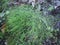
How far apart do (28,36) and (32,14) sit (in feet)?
1.02

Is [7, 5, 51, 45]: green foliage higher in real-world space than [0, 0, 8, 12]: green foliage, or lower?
lower

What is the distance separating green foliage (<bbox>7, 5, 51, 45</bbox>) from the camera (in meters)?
2.47

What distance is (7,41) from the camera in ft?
8.57

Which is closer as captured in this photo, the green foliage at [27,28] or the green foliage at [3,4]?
the green foliage at [27,28]

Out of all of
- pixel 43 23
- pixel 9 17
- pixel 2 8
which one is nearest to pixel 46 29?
pixel 43 23

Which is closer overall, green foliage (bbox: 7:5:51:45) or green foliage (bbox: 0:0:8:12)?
green foliage (bbox: 7:5:51:45)

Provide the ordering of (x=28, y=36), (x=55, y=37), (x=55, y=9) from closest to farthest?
(x=28, y=36) → (x=55, y=37) → (x=55, y=9)

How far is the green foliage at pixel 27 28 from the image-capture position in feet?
8.12

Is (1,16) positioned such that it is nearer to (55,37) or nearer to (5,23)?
(5,23)

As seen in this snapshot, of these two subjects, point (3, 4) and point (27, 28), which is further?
point (3, 4)

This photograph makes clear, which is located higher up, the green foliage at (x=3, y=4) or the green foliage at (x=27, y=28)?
the green foliage at (x=3, y=4)

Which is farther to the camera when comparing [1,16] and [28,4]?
[28,4]

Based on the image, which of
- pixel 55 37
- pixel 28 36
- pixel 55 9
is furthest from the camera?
pixel 55 9

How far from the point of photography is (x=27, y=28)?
2.52 m
